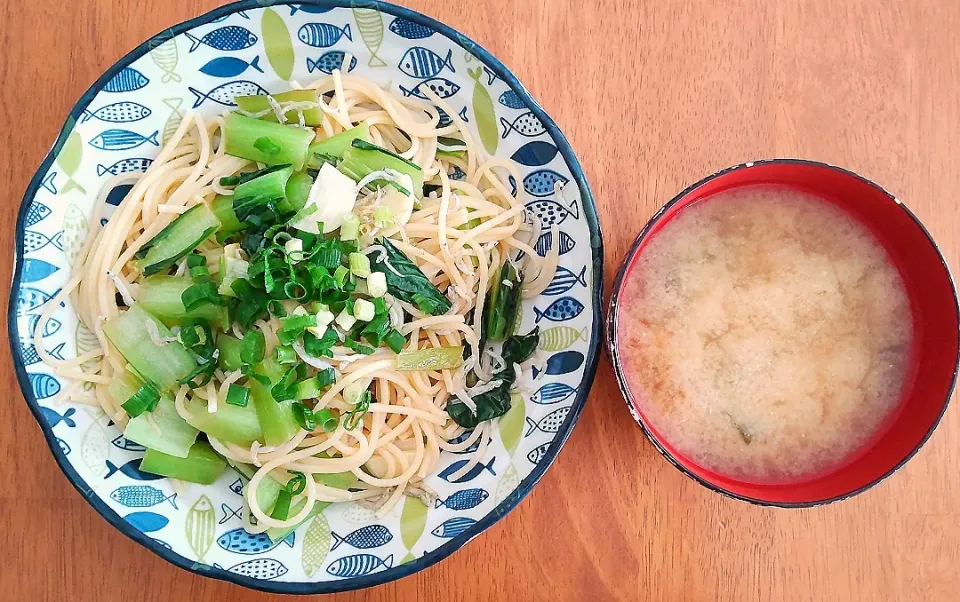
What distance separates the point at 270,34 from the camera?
1689 millimetres

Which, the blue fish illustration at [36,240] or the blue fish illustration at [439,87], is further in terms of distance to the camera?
the blue fish illustration at [439,87]

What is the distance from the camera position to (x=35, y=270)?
1652 millimetres

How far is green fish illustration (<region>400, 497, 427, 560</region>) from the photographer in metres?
1.66

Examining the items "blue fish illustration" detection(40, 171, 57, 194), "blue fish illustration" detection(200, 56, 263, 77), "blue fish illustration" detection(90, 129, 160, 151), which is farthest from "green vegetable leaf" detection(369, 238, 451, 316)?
"blue fish illustration" detection(40, 171, 57, 194)

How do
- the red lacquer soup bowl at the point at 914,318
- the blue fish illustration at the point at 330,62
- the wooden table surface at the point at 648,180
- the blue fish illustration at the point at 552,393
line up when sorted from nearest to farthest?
the red lacquer soup bowl at the point at 914,318
the blue fish illustration at the point at 552,393
the blue fish illustration at the point at 330,62
the wooden table surface at the point at 648,180

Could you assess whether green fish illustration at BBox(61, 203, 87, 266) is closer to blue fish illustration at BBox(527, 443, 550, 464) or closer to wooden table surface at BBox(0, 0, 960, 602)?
wooden table surface at BBox(0, 0, 960, 602)

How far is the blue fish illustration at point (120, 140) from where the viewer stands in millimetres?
1693

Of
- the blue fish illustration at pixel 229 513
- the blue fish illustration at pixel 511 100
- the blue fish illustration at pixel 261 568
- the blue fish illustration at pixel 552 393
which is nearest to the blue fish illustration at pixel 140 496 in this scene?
the blue fish illustration at pixel 229 513

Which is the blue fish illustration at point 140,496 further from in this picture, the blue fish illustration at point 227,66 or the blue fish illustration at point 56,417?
the blue fish illustration at point 227,66

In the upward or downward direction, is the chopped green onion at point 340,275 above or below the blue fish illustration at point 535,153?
below

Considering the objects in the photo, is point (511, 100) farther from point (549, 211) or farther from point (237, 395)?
point (237, 395)

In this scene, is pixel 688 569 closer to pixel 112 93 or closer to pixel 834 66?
pixel 834 66

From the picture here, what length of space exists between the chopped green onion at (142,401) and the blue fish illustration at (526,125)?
1.06m

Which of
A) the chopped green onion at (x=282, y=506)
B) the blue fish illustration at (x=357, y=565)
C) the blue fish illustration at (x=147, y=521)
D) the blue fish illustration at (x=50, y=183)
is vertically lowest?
the blue fish illustration at (x=357, y=565)
